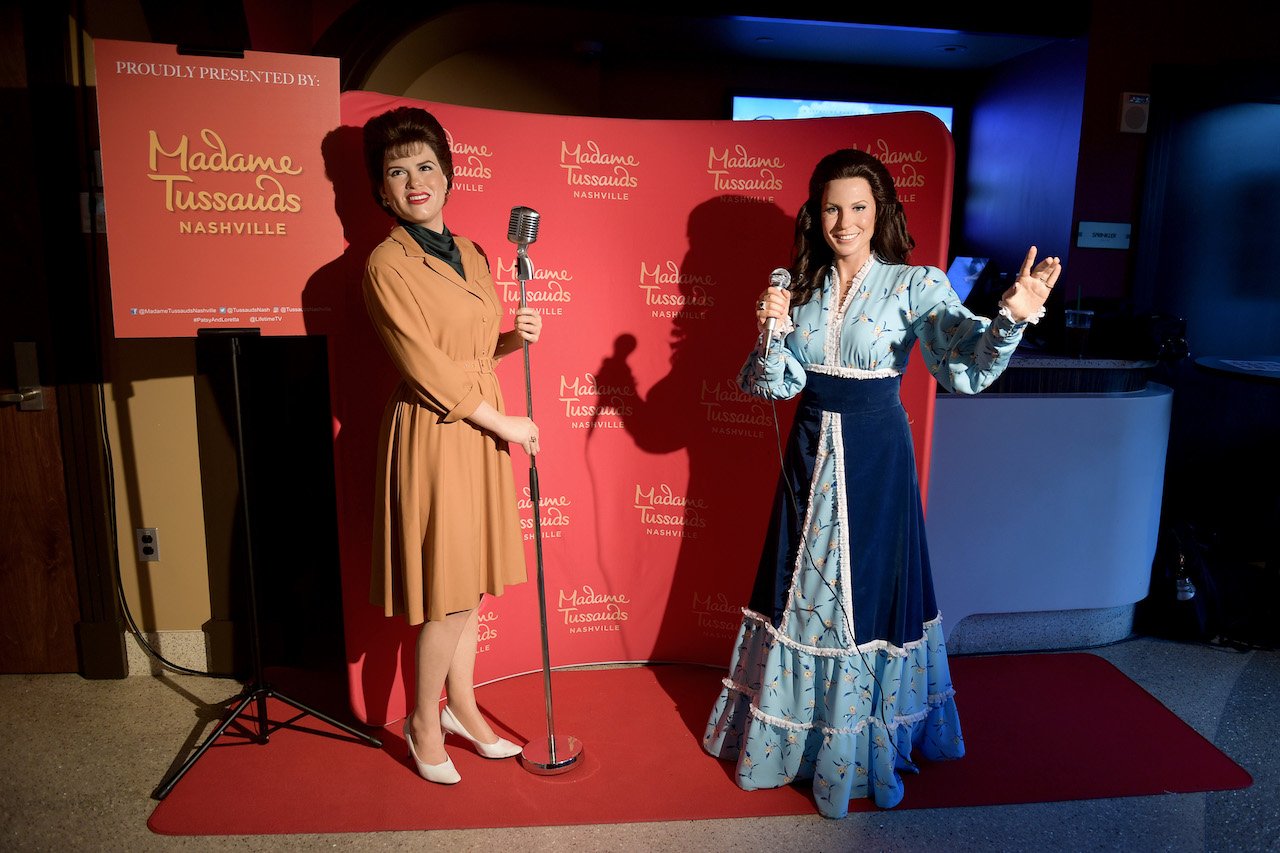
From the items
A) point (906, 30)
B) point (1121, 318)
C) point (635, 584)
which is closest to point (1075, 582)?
point (1121, 318)

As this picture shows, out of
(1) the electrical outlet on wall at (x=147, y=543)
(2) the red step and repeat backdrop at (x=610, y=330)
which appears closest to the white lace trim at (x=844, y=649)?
(2) the red step and repeat backdrop at (x=610, y=330)

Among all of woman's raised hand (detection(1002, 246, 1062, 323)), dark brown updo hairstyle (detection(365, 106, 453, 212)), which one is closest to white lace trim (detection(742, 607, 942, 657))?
woman's raised hand (detection(1002, 246, 1062, 323))

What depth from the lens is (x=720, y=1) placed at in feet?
12.4

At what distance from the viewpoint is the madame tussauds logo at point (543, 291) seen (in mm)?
2775

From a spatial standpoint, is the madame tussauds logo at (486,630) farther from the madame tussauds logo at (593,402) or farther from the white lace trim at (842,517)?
the white lace trim at (842,517)

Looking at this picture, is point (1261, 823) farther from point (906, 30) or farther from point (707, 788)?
point (906, 30)

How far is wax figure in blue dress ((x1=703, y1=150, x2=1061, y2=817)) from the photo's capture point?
7.25 ft

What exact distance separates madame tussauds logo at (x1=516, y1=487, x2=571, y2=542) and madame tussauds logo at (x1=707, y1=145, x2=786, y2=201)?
116cm

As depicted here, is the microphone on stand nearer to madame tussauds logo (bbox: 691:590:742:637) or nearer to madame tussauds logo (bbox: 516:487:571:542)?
madame tussauds logo (bbox: 516:487:571:542)

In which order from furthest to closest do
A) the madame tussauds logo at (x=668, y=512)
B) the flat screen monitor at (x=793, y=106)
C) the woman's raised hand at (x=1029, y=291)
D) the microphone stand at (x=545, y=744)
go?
the flat screen monitor at (x=793, y=106) → the madame tussauds logo at (x=668, y=512) → the microphone stand at (x=545, y=744) → the woman's raised hand at (x=1029, y=291)

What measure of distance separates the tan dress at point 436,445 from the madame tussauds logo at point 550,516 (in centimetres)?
55

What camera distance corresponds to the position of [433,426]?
221 cm

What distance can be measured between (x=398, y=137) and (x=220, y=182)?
0.49 metres

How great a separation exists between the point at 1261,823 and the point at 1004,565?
1087 millimetres
